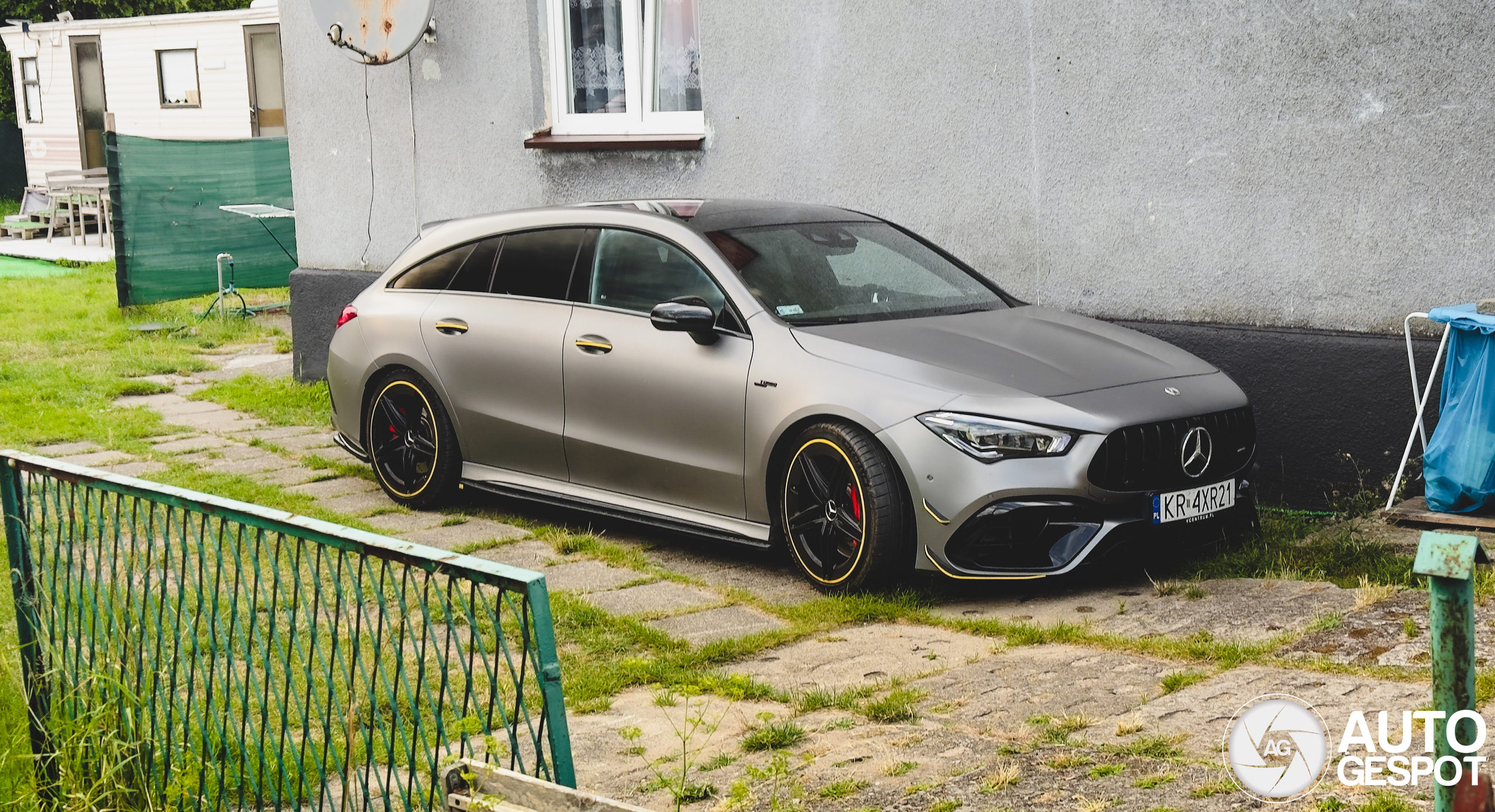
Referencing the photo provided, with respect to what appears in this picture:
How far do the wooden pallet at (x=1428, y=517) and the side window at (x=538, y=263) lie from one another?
12.5 ft

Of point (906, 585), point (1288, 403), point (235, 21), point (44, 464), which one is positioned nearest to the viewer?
point (44, 464)

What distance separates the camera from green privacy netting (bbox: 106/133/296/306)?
46.0 ft

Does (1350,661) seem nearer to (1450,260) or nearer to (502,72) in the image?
(1450,260)

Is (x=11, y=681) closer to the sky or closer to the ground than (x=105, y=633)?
closer to the ground

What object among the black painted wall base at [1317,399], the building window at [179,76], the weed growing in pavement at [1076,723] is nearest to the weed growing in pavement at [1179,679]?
the weed growing in pavement at [1076,723]

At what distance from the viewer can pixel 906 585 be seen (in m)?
5.79

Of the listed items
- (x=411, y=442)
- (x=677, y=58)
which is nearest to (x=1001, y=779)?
(x=411, y=442)

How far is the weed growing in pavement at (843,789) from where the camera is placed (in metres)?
3.60

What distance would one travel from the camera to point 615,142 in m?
9.59

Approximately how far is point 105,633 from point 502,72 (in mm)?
6794

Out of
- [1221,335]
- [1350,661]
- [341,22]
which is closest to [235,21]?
[341,22]

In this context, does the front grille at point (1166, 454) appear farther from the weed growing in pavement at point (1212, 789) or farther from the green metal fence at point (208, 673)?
the green metal fence at point (208, 673)

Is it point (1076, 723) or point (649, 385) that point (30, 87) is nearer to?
point (649, 385)

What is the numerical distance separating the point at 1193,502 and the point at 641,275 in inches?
101
